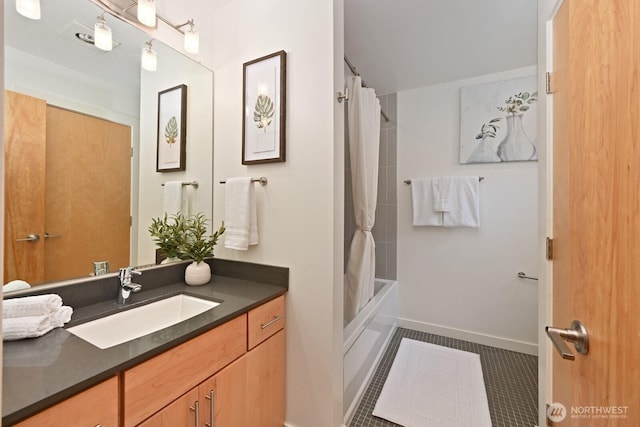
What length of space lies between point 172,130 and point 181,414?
1.41 metres

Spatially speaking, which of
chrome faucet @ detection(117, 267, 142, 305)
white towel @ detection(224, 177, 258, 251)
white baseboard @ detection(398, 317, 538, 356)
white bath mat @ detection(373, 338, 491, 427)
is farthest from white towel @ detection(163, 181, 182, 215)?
white baseboard @ detection(398, 317, 538, 356)

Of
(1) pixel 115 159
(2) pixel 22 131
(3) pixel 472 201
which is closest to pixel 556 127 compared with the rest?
(3) pixel 472 201

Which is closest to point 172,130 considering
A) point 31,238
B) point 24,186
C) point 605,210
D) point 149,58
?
point 149,58

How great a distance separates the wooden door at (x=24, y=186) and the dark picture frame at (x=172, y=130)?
1.61 ft

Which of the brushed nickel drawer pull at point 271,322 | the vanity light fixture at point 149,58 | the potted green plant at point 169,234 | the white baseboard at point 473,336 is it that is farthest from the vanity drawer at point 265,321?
the white baseboard at point 473,336

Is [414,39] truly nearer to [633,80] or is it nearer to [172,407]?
[633,80]

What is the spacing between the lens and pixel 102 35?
1.24 m

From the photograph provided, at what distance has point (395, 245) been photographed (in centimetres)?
286

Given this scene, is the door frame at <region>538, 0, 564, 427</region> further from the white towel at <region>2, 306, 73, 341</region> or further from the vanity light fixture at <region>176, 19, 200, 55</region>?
the white towel at <region>2, 306, 73, 341</region>

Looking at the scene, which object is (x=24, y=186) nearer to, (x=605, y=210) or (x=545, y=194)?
(x=605, y=210)

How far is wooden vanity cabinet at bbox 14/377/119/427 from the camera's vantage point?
60cm

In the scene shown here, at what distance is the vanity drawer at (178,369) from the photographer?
76 cm


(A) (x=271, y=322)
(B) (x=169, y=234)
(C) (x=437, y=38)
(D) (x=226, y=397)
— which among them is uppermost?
(C) (x=437, y=38)

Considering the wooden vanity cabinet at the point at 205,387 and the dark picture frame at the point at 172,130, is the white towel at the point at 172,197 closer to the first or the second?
the dark picture frame at the point at 172,130
